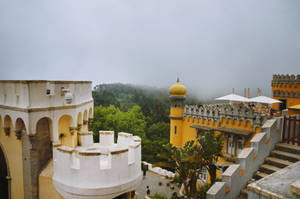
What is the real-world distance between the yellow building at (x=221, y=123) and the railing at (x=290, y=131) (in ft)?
17.7

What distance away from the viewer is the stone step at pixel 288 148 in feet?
26.2

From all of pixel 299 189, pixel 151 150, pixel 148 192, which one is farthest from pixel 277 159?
pixel 151 150

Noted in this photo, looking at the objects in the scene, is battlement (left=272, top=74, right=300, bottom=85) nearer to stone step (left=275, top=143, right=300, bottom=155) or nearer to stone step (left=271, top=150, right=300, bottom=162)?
stone step (left=275, top=143, right=300, bottom=155)

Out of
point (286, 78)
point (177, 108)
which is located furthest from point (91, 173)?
point (286, 78)

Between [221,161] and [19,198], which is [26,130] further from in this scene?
[221,161]

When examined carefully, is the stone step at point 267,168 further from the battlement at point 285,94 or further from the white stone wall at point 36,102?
the battlement at point 285,94

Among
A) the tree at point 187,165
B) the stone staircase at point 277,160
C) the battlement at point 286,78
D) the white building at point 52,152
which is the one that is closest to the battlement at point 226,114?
the stone staircase at point 277,160

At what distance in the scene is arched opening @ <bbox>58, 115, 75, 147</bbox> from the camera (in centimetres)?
Result: 777

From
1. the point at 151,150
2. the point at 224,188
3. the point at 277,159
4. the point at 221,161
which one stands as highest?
the point at 277,159

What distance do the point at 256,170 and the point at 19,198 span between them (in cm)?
927

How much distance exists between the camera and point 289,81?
2052 centimetres

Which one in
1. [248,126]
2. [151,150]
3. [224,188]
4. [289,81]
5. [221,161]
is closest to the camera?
[224,188]

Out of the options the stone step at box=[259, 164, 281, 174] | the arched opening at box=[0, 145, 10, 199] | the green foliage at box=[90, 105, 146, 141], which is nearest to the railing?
the stone step at box=[259, 164, 281, 174]

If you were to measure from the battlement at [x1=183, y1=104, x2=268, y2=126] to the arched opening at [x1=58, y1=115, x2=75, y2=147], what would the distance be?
1242cm
